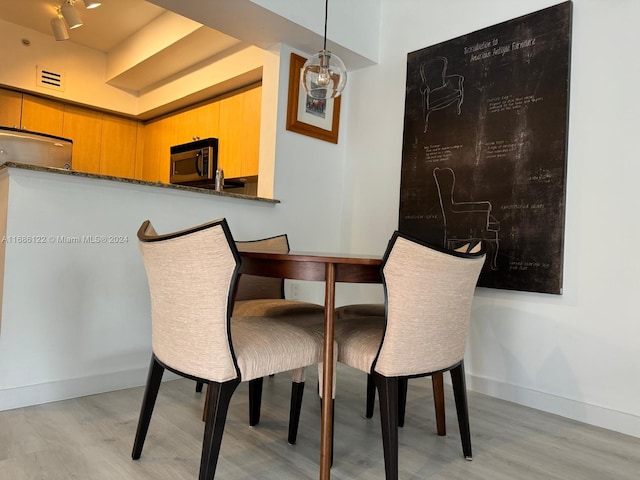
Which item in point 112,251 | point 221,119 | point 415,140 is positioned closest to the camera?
point 112,251

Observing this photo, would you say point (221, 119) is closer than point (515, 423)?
No

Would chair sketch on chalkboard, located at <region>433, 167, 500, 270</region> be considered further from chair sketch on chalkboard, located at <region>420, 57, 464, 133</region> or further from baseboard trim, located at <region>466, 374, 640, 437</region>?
baseboard trim, located at <region>466, 374, 640, 437</region>

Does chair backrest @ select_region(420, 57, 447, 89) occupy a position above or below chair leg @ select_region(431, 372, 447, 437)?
above

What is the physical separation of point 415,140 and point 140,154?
3.49 meters

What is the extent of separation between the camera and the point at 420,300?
4.33 feet

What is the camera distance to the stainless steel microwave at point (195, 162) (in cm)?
386

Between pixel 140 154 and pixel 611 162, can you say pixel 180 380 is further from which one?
pixel 140 154

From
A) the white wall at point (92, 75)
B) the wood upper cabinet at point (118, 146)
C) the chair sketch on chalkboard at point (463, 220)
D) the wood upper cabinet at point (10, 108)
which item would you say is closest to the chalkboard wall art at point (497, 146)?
the chair sketch on chalkboard at point (463, 220)

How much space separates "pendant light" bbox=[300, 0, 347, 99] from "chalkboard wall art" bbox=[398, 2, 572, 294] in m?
0.93

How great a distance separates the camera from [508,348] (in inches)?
93.2

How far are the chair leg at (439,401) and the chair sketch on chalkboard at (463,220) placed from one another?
851mm

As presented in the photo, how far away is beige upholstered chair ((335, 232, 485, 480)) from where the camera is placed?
1.29 m

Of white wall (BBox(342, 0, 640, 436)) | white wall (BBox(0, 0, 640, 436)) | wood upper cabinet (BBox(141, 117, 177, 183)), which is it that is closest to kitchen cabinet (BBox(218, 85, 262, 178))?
wood upper cabinet (BBox(141, 117, 177, 183))

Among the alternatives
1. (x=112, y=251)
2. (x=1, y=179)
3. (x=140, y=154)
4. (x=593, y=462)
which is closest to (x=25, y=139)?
(x=1, y=179)
